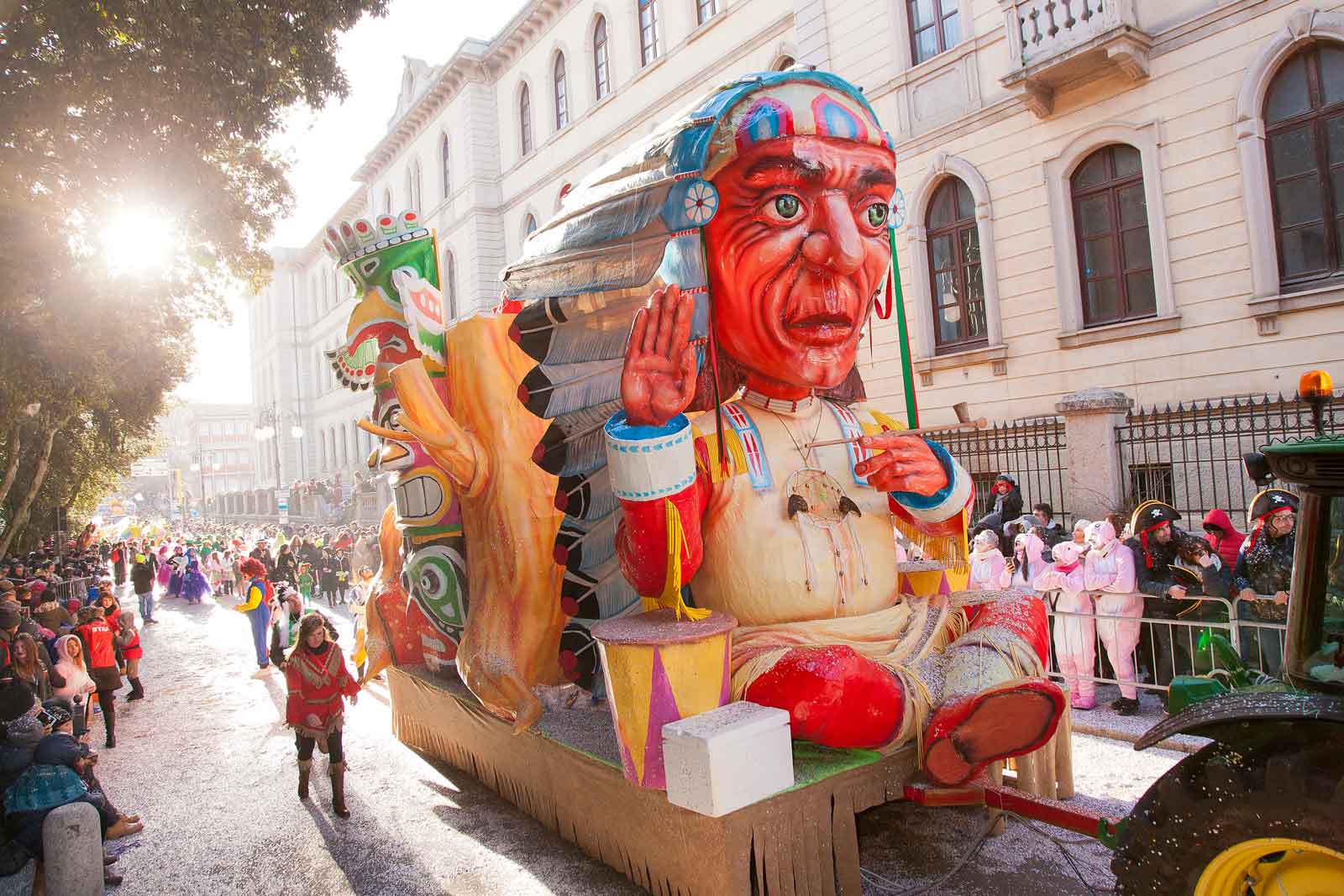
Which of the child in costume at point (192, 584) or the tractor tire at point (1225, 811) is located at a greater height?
the tractor tire at point (1225, 811)

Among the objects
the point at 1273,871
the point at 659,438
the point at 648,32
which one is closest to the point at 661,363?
the point at 659,438

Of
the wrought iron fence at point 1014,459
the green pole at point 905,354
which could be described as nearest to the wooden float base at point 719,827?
the green pole at point 905,354

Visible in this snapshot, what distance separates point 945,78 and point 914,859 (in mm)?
12418

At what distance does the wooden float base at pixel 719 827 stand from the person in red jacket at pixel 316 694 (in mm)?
1735

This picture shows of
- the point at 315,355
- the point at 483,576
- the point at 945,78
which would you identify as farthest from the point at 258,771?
the point at 315,355

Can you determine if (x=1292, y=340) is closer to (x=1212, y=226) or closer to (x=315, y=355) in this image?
(x=1212, y=226)

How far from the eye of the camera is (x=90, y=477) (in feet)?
72.2

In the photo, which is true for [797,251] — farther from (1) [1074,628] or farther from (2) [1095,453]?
(2) [1095,453]

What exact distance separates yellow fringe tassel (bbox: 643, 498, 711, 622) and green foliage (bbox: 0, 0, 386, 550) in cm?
687

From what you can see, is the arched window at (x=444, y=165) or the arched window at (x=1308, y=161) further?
the arched window at (x=444, y=165)

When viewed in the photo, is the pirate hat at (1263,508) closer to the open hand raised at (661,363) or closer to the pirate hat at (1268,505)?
the pirate hat at (1268,505)

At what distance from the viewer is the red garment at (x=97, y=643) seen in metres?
7.34

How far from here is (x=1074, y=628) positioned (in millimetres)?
5770

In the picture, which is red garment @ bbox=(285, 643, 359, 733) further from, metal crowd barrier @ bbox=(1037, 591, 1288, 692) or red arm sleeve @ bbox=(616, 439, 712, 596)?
metal crowd barrier @ bbox=(1037, 591, 1288, 692)
